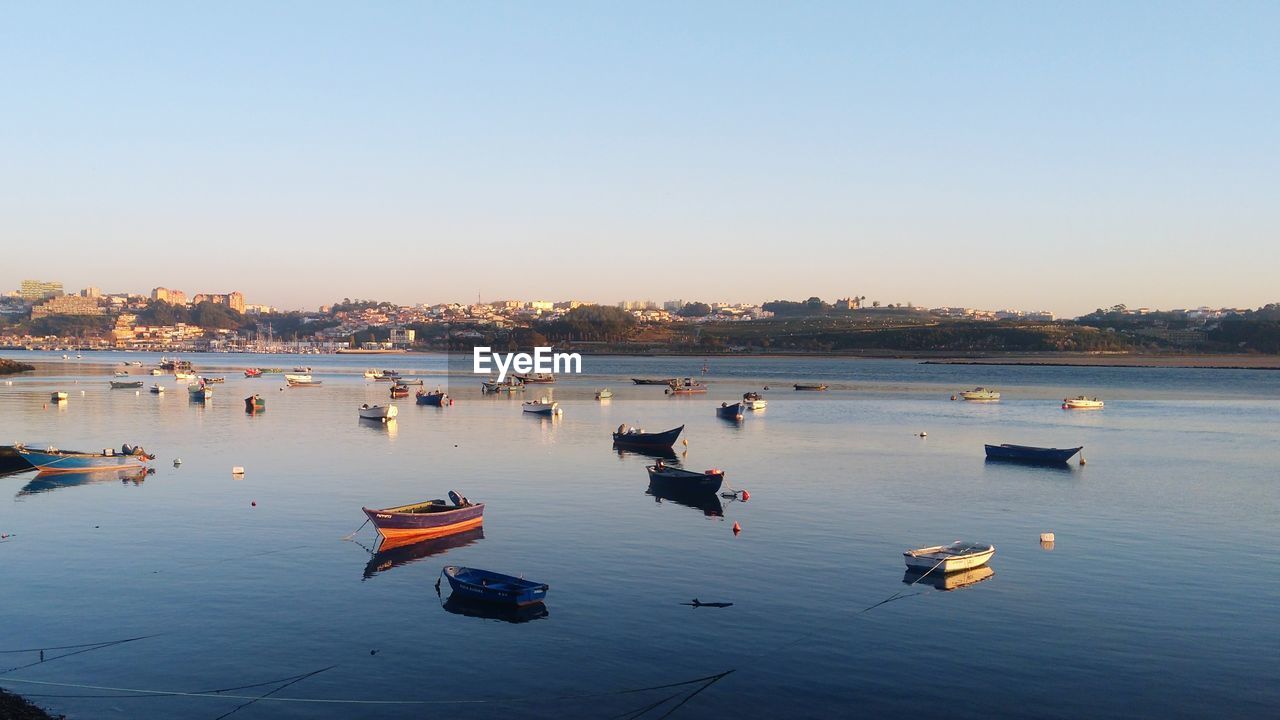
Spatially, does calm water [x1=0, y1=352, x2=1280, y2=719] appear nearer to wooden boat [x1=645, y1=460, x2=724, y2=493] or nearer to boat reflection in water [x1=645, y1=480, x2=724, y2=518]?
boat reflection in water [x1=645, y1=480, x2=724, y2=518]

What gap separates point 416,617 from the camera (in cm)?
2161

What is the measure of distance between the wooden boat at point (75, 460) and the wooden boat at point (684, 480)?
76.3 feet

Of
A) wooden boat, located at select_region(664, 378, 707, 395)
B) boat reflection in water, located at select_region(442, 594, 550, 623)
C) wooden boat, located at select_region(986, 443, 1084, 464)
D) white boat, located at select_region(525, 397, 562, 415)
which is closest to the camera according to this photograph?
boat reflection in water, located at select_region(442, 594, 550, 623)

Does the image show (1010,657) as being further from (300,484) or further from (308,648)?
(300,484)

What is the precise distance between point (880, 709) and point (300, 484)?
2938cm

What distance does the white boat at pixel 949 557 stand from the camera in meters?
25.0

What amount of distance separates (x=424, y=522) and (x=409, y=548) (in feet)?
4.02

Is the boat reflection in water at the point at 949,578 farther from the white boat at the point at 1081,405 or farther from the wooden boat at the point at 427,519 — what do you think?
the white boat at the point at 1081,405

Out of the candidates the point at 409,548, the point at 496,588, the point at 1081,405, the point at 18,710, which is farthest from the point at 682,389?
the point at 18,710

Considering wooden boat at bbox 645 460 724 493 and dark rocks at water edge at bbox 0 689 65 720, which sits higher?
wooden boat at bbox 645 460 724 493

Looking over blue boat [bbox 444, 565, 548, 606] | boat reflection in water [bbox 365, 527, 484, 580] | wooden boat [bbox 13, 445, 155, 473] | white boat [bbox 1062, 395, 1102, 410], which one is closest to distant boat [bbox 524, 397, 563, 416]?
wooden boat [bbox 13, 445, 155, 473]

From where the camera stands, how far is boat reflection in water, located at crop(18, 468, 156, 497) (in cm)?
3978

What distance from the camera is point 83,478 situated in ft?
137

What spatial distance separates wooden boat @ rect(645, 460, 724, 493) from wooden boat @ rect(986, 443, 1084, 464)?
790 inches
